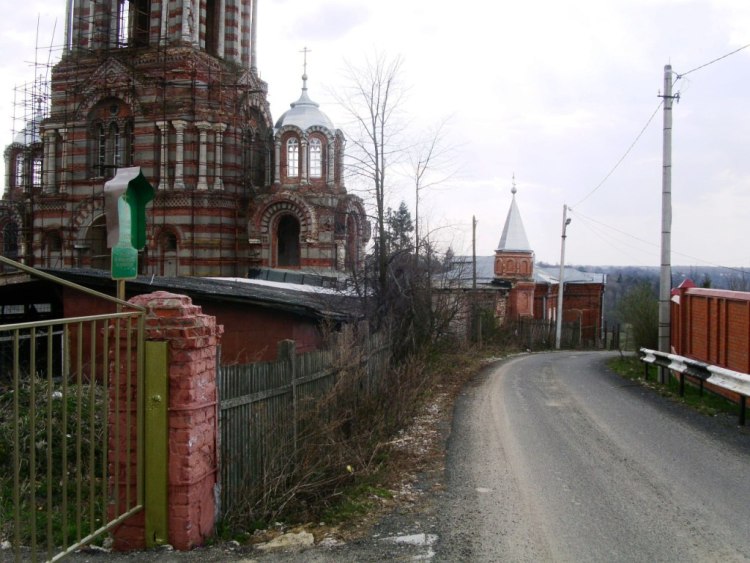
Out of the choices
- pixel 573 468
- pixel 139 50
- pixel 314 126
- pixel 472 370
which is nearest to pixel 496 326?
pixel 314 126

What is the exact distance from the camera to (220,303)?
51.5 feet

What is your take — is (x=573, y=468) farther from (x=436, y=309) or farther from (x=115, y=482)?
(x=436, y=309)

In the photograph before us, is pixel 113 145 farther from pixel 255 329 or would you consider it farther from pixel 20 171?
pixel 255 329

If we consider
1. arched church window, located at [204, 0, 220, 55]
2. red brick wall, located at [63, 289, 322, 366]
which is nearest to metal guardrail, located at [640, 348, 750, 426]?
red brick wall, located at [63, 289, 322, 366]

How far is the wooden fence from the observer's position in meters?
6.33

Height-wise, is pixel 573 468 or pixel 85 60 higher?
pixel 85 60

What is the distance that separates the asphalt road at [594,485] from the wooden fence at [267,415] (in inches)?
61.4

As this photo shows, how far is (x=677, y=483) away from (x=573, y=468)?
1106mm

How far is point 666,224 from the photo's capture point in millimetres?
16328

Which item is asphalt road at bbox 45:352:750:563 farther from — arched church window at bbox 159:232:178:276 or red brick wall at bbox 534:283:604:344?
red brick wall at bbox 534:283:604:344

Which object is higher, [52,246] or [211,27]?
[211,27]

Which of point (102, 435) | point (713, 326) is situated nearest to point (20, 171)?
point (713, 326)

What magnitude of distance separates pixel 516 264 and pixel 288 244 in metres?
19.6

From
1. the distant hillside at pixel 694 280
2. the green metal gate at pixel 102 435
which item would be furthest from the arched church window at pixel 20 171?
the green metal gate at pixel 102 435
